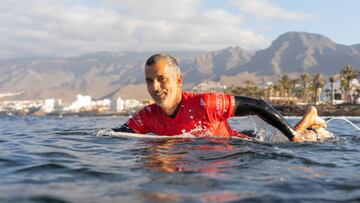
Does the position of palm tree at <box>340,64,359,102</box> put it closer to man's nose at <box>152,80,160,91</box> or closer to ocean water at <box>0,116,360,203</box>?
ocean water at <box>0,116,360,203</box>

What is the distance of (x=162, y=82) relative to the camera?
305 inches

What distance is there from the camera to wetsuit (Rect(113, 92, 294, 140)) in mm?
8227

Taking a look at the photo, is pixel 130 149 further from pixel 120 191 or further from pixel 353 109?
pixel 353 109

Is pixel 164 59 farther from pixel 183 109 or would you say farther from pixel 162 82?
pixel 183 109

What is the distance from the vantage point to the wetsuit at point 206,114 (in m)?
8.23

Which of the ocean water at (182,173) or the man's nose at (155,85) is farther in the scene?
the man's nose at (155,85)

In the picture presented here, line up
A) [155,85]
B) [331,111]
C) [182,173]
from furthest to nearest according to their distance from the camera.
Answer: [331,111], [155,85], [182,173]

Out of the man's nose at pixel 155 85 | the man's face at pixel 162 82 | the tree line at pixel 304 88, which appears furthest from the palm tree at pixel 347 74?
the man's nose at pixel 155 85

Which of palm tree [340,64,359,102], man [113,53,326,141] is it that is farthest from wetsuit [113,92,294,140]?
palm tree [340,64,359,102]

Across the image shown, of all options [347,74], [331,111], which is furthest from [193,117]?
[347,74]

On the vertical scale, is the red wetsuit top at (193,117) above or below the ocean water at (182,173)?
above

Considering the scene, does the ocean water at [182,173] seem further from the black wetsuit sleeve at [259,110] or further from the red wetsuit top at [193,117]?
the black wetsuit sleeve at [259,110]

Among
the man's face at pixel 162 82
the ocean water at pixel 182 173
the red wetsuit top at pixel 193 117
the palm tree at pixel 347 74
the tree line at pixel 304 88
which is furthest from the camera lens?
the tree line at pixel 304 88

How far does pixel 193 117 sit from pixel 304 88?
A: 12100 cm
